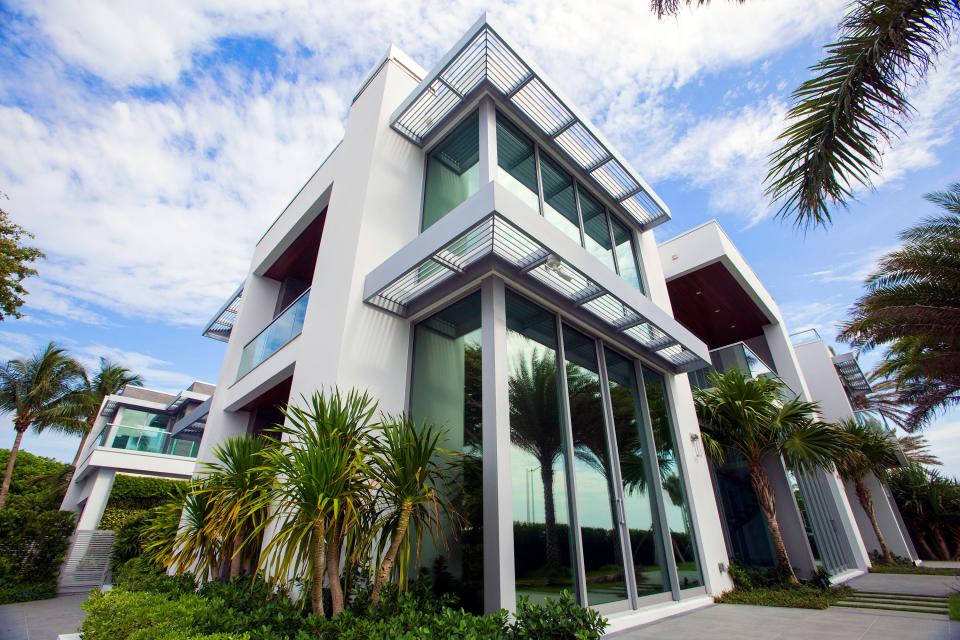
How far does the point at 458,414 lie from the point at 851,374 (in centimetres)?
2092

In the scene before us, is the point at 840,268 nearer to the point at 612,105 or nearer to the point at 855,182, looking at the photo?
the point at 612,105

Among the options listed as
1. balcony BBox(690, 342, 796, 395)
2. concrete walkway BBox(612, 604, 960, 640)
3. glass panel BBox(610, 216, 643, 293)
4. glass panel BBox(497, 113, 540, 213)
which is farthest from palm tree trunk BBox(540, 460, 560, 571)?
balcony BBox(690, 342, 796, 395)

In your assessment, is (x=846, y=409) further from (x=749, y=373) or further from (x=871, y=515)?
(x=749, y=373)

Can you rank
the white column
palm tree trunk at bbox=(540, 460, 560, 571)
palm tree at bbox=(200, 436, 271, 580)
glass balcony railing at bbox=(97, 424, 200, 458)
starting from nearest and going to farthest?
palm tree trunk at bbox=(540, 460, 560, 571)
palm tree at bbox=(200, 436, 271, 580)
the white column
glass balcony railing at bbox=(97, 424, 200, 458)

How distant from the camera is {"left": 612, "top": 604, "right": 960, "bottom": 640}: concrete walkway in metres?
4.10

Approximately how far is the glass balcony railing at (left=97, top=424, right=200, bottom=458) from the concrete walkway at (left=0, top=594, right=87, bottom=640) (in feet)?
17.3

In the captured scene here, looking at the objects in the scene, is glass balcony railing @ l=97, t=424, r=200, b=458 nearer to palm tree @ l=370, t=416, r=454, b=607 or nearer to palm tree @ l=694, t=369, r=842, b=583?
palm tree @ l=370, t=416, r=454, b=607

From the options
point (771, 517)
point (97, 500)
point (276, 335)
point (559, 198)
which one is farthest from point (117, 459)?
point (771, 517)

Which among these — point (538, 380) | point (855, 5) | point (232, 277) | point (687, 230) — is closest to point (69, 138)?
point (232, 277)

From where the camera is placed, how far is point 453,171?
6.18 meters

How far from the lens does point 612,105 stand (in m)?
7.32

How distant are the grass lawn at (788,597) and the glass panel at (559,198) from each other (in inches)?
232

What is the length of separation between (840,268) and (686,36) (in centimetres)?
799

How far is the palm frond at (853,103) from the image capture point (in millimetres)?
3184
